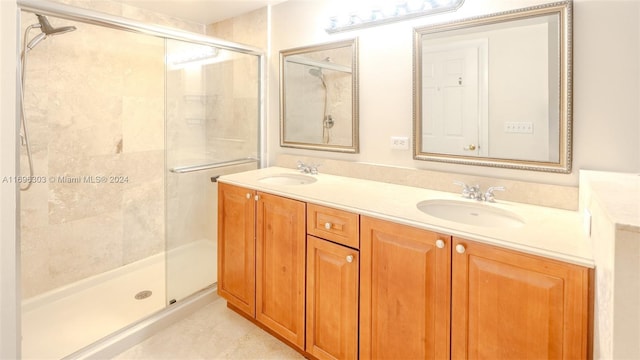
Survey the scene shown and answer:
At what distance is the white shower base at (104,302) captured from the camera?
1905 mm

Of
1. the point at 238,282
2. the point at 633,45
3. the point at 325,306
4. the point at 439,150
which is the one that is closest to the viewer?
the point at 633,45

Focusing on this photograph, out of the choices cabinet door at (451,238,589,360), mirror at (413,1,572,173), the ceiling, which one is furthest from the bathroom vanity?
the ceiling

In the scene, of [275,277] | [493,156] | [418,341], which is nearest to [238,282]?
[275,277]

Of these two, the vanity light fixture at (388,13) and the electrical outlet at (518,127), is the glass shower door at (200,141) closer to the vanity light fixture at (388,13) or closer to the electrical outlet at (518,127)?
the vanity light fixture at (388,13)

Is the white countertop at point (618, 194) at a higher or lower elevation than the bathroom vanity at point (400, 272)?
higher

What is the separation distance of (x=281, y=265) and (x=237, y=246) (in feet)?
1.35

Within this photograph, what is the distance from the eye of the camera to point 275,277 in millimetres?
1873

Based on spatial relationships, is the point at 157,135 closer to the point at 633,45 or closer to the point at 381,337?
the point at 381,337

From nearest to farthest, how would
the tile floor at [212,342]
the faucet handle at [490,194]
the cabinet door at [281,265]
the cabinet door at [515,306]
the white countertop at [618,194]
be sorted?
the white countertop at [618,194], the cabinet door at [515,306], the faucet handle at [490,194], the cabinet door at [281,265], the tile floor at [212,342]

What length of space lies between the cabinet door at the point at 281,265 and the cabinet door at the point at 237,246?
7 cm

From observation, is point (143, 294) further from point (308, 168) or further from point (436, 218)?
point (436, 218)

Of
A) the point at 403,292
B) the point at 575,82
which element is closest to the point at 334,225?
the point at 403,292

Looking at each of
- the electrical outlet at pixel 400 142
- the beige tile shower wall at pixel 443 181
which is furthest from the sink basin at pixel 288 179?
the electrical outlet at pixel 400 142

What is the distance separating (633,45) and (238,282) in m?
2.25
